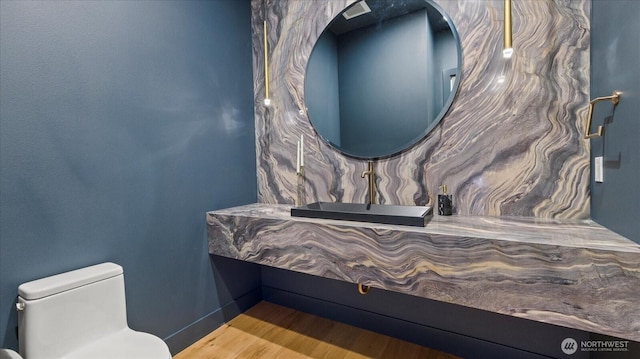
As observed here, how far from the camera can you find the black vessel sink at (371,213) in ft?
4.73

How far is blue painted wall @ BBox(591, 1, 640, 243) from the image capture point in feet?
3.31

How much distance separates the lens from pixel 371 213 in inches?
66.5

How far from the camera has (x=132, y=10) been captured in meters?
1.63

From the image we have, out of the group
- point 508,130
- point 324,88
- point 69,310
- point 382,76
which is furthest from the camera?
point 324,88

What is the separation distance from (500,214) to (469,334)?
745mm

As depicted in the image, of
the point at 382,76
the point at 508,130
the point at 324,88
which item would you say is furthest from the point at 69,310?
the point at 508,130

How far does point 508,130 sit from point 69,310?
2.31 metres

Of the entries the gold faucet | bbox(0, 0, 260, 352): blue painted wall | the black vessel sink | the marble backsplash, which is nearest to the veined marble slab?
the black vessel sink

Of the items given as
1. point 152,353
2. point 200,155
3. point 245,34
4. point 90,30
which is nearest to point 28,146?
point 90,30

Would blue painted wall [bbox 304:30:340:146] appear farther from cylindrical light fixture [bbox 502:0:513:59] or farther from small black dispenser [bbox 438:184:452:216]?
cylindrical light fixture [bbox 502:0:513:59]

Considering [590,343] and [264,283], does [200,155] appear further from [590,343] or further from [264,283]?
[590,343]

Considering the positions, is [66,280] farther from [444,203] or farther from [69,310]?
[444,203]

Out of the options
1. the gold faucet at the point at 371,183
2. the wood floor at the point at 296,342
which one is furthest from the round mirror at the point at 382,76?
the wood floor at the point at 296,342

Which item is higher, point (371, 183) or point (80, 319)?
point (371, 183)
